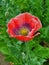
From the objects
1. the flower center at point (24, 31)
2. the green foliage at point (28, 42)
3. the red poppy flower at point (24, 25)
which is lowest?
the green foliage at point (28, 42)

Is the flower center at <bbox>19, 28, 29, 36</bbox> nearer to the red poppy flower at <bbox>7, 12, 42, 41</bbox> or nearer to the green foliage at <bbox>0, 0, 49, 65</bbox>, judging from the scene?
the red poppy flower at <bbox>7, 12, 42, 41</bbox>

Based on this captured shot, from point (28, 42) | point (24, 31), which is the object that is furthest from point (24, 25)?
point (28, 42)

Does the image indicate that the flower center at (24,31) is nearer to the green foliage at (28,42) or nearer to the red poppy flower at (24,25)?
the red poppy flower at (24,25)

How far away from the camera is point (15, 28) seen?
1.51 meters

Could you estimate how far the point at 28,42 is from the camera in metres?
1.92

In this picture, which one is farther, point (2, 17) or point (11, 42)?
point (2, 17)

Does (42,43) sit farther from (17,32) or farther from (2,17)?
(17,32)

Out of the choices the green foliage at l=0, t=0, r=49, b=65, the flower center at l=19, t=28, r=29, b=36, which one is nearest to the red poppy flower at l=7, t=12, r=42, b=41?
the flower center at l=19, t=28, r=29, b=36

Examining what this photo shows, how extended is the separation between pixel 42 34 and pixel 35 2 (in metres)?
0.35

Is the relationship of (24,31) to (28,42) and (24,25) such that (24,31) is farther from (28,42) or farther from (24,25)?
(28,42)

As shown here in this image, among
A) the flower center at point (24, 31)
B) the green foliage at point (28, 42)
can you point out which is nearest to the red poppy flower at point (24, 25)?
the flower center at point (24, 31)

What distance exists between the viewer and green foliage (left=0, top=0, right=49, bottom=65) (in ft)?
6.73

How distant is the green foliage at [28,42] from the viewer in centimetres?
205

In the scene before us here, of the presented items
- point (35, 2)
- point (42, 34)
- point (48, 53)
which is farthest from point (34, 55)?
point (35, 2)
